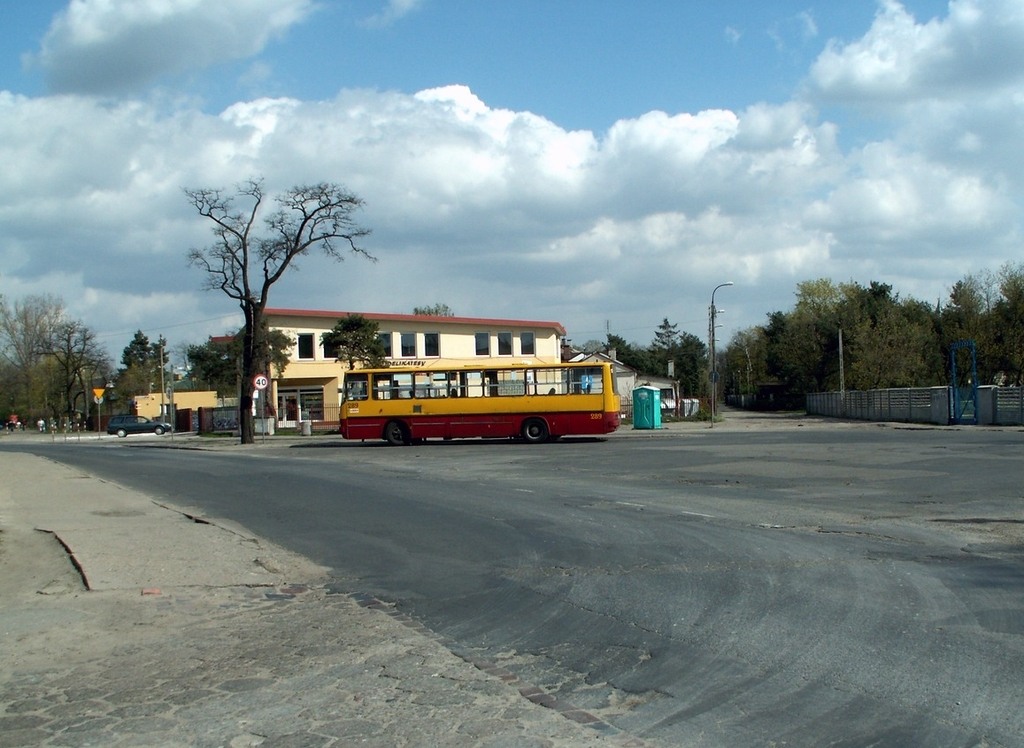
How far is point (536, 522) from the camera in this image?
13328 millimetres

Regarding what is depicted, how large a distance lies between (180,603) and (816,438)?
1078 inches

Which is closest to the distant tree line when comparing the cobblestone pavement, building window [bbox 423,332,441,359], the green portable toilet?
the green portable toilet

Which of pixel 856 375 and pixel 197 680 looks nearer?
pixel 197 680

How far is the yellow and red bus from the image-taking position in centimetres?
3409

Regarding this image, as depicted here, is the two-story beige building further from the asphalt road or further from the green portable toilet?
the asphalt road

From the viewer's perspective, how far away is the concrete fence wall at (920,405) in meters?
40.4

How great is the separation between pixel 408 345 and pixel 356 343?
1474 centimetres

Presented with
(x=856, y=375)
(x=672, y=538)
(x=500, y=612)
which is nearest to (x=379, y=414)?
(x=672, y=538)

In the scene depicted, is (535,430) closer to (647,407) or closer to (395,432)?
(395,432)

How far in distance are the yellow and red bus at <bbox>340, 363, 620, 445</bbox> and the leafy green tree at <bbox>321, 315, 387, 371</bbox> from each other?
584 inches

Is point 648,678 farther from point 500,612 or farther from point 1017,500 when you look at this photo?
point 1017,500

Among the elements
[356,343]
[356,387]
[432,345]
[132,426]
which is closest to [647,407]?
[356,387]

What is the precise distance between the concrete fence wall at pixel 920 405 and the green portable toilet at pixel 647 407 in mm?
13100

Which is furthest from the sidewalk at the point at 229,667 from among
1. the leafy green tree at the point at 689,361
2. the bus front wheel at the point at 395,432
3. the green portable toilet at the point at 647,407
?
the leafy green tree at the point at 689,361
